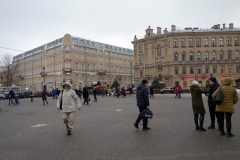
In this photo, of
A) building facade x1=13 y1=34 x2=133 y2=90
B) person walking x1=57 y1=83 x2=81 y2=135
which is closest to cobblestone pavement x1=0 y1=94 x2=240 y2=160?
person walking x1=57 y1=83 x2=81 y2=135

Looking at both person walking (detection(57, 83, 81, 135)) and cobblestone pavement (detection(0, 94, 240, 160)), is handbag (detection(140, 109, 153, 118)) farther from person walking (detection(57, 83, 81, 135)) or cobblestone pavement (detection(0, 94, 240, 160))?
person walking (detection(57, 83, 81, 135))

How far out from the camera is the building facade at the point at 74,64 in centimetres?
6438

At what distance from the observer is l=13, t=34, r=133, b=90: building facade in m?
64.4

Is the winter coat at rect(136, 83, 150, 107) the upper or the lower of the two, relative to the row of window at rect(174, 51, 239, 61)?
lower

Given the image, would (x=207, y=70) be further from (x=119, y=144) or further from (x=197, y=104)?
(x=119, y=144)

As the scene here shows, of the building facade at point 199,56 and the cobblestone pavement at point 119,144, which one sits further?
the building facade at point 199,56

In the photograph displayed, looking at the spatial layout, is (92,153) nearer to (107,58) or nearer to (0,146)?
(0,146)

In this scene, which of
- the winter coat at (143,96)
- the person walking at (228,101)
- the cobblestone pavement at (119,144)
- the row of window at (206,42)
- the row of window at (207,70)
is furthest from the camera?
the row of window at (206,42)

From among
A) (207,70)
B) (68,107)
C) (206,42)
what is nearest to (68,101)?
(68,107)

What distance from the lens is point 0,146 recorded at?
613 cm

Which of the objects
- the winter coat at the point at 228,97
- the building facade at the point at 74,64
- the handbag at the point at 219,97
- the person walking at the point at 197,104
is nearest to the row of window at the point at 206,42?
the building facade at the point at 74,64

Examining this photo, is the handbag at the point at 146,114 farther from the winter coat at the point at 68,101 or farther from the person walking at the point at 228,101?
the winter coat at the point at 68,101

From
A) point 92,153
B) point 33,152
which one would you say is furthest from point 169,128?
point 33,152

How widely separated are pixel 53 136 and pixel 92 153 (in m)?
2.47
